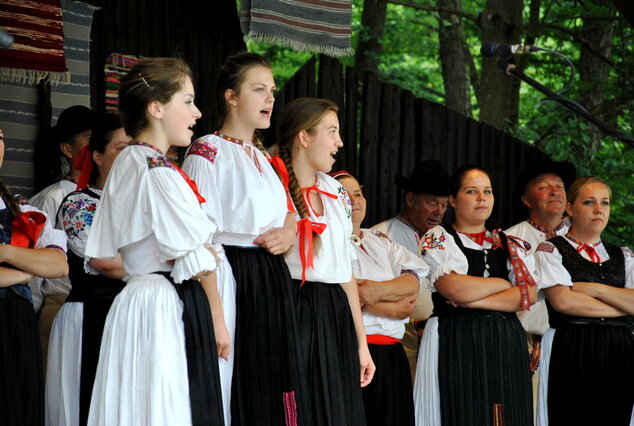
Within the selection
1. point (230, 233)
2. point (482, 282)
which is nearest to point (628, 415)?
point (482, 282)

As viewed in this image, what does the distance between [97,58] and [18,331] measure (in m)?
2.58

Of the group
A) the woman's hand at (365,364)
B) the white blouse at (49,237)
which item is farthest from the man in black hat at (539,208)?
the white blouse at (49,237)

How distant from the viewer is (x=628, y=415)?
4672mm

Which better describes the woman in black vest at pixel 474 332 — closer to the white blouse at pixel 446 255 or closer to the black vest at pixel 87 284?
the white blouse at pixel 446 255

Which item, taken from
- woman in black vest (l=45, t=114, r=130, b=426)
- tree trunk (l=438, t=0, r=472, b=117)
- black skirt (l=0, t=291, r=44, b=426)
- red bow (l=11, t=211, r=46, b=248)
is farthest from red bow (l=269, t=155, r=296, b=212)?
tree trunk (l=438, t=0, r=472, b=117)

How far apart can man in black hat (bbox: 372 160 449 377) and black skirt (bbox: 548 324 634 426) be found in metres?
1.09

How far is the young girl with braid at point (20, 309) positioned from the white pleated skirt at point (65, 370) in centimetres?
17

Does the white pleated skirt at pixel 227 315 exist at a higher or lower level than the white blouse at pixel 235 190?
lower

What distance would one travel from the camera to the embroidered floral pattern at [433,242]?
464 centimetres

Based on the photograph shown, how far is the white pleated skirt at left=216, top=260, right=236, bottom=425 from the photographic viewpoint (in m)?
3.31

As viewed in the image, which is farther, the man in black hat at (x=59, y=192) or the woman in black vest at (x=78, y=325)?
the man in black hat at (x=59, y=192)

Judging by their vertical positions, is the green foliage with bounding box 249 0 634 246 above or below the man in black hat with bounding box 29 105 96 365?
above

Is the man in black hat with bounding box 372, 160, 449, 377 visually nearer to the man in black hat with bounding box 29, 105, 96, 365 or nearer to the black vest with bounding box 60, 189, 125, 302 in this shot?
the man in black hat with bounding box 29, 105, 96, 365

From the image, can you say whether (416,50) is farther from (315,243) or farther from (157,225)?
(157,225)
